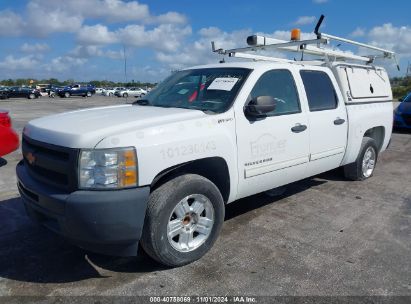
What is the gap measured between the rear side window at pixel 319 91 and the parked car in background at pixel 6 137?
4984mm

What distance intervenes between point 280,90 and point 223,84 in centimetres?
76

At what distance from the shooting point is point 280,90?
14.9 ft

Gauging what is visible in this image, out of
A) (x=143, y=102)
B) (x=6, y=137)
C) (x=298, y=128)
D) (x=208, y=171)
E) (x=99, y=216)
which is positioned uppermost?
(x=143, y=102)

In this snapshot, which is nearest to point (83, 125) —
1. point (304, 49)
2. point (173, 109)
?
point (173, 109)

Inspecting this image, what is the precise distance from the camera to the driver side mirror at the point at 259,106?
388cm

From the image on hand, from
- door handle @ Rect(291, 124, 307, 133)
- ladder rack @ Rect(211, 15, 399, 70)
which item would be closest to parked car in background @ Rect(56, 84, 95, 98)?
ladder rack @ Rect(211, 15, 399, 70)

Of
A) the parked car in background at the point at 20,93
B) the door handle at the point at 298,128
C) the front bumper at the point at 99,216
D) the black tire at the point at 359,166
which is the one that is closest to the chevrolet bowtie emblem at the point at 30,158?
the front bumper at the point at 99,216

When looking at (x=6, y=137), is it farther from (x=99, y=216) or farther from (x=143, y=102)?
(x=99, y=216)

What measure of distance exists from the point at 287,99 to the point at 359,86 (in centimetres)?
200

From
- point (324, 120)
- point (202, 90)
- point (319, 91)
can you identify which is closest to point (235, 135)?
point (202, 90)

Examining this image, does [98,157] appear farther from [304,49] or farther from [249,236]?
[304,49]

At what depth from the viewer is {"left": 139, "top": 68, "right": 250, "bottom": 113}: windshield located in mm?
4016

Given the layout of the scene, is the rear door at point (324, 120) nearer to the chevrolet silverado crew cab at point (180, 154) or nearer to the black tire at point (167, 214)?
the chevrolet silverado crew cab at point (180, 154)

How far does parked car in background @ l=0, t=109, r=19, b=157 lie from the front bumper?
408cm
